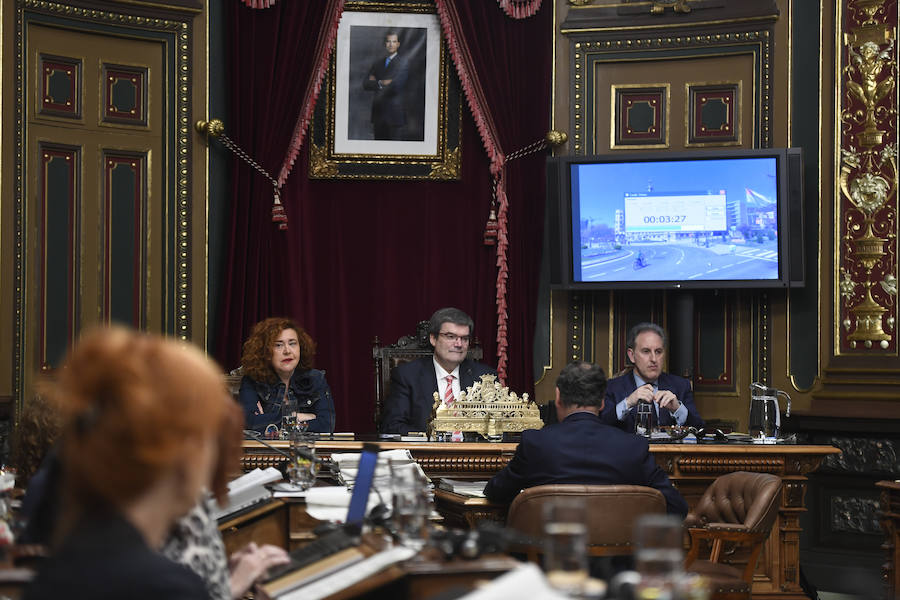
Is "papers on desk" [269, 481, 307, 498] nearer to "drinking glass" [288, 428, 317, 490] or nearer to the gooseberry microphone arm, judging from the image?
"drinking glass" [288, 428, 317, 490]

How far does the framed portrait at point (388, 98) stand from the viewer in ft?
23.5

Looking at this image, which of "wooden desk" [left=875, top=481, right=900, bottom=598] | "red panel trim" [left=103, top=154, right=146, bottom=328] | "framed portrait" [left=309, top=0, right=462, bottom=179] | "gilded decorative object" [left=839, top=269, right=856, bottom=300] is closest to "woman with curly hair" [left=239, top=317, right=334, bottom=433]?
"red panel trim" [left=103, top=154, right=146, bottom=328]

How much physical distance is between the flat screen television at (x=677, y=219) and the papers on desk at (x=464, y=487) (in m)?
2.32

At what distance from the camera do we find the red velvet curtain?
6.96m

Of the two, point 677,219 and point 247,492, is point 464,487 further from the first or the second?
point 677,219

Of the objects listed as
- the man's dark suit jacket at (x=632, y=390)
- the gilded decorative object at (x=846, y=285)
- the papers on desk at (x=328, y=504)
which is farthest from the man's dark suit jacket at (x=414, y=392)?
the papers on desk at (x=328, y=504)

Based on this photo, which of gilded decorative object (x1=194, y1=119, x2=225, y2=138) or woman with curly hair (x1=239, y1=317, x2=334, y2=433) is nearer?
woman with curly hair (x1=239, y1=317, x2=334, y2=433)

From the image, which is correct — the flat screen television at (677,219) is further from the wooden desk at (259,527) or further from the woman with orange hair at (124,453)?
the woman with orange hair at (124,453)

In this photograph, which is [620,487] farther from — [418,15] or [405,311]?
[418,15]

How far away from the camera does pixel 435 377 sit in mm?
6129

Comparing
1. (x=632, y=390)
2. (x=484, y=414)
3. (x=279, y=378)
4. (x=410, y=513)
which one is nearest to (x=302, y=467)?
(x=410, y=513)

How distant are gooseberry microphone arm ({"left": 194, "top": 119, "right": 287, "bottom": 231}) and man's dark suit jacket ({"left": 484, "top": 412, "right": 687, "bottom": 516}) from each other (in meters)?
3.21

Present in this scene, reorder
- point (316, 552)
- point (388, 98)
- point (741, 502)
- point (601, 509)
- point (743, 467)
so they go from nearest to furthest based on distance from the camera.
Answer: point (316, 552)
point (601, 509)
point (741, 502)
point (743, 467)
point (388, 98)

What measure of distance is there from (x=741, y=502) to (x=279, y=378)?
2.40 m
